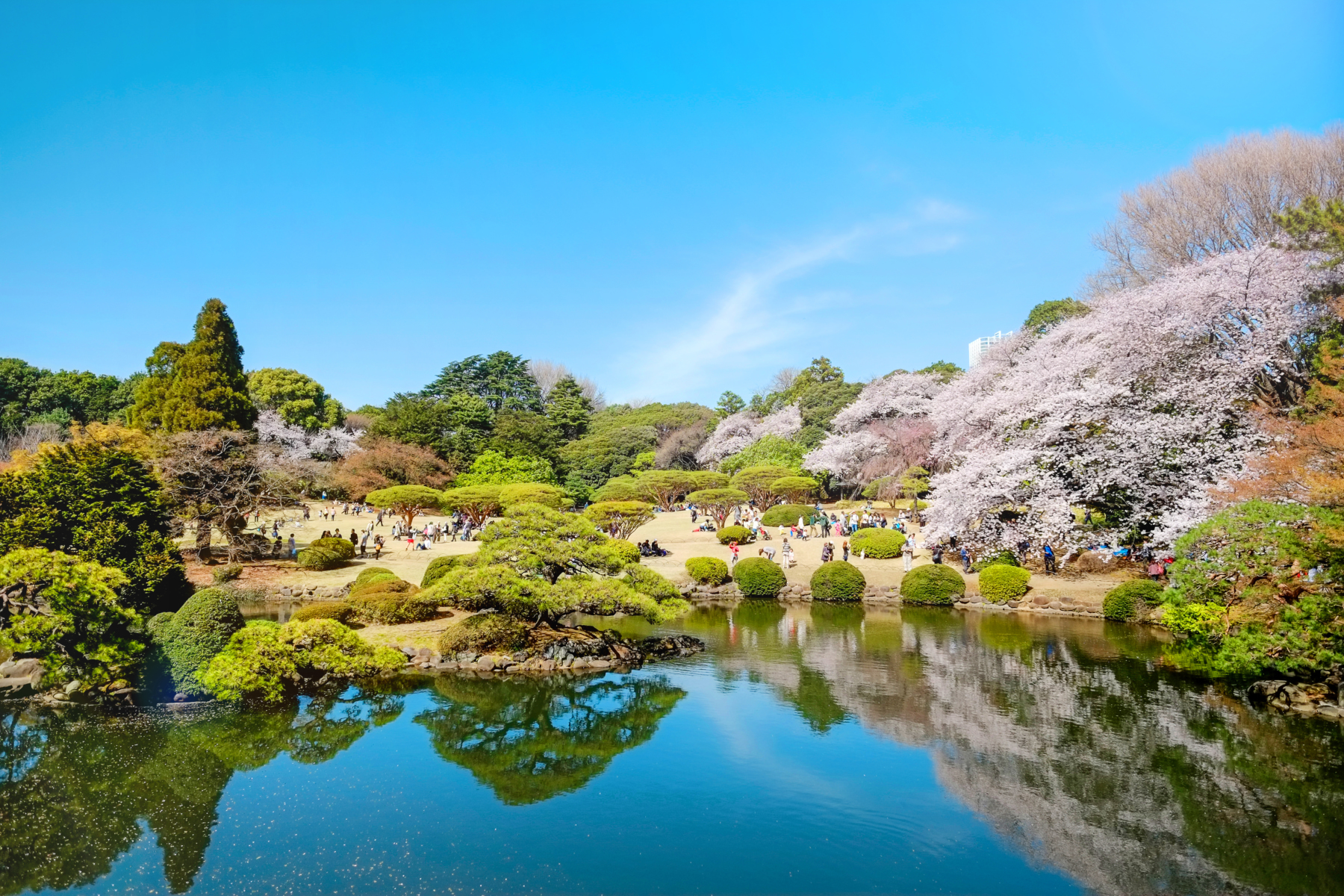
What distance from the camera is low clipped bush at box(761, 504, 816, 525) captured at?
41.6 m

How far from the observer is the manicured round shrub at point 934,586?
26.5 m

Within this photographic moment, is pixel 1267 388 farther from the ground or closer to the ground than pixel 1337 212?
closer to the ground

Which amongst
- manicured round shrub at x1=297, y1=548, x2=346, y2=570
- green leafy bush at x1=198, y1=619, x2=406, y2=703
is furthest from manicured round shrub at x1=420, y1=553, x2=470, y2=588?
green leafy bush at x1=198, y1=619, x2=406, y2=703

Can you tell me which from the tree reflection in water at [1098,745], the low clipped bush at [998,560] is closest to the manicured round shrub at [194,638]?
the tree reflection in water at [1098,745]

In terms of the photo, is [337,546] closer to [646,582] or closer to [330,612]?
[330,612]

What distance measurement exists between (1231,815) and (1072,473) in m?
17.9

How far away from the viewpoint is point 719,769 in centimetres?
1169

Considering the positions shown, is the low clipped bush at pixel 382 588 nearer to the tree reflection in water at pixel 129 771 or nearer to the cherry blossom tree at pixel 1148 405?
the tree reflection in water at pixel 129 771

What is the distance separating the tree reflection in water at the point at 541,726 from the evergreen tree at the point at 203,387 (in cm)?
2155

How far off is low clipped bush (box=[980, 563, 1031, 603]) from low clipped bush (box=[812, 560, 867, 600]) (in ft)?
14.1

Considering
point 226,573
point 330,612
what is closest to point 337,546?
point 226,573

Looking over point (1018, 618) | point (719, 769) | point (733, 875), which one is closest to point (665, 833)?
point (733, 875)

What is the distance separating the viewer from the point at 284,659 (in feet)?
48.3

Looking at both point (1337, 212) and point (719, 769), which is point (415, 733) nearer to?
point (719, 769)
